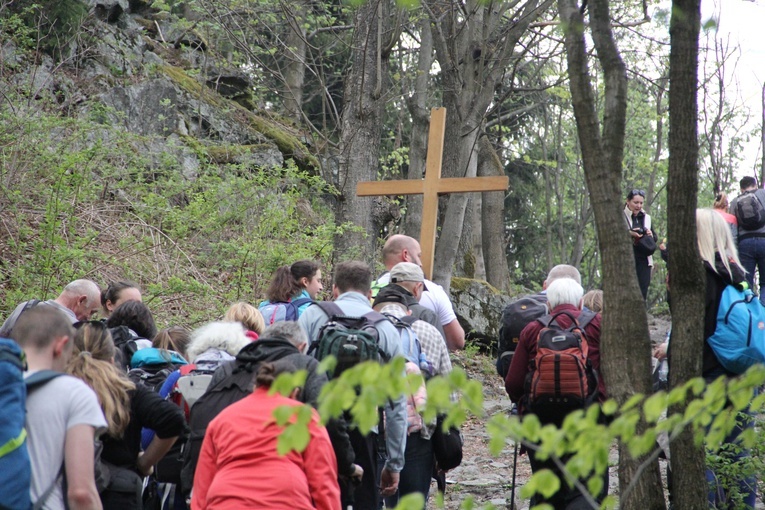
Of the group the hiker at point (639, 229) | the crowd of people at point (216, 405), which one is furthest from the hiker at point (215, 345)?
the hiker at point (639, 229)

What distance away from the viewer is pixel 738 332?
5.60 m

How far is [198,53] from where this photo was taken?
1841cm

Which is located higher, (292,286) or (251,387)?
(292,286)

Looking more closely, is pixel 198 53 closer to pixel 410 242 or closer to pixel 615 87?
pixel 410 242

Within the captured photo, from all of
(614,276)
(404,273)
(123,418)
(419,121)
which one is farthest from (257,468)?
(419,121)

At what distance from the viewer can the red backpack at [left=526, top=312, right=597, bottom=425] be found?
557 centimetres

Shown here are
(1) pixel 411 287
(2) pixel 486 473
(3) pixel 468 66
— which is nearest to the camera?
(1) pixel 411 287

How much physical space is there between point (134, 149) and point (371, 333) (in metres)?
8.36

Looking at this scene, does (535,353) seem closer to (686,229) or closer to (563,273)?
(563,273)

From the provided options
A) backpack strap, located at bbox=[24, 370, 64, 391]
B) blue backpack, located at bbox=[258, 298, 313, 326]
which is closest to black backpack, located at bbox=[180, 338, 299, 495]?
backpack strap, located at bbox=[24, 370, 64, 391]

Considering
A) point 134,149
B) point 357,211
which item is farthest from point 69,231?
point 357,211

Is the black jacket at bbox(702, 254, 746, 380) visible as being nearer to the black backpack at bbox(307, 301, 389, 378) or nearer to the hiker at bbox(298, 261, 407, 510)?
the hiker at bbox(298, 261, 407, 510)

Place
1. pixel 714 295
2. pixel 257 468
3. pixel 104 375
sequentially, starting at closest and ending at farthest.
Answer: pixel 257 468
pixel 104 375
pixel 714 295

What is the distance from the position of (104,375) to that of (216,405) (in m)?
0.60
